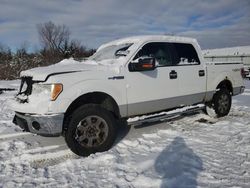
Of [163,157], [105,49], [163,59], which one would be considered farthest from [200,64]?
[163,157]

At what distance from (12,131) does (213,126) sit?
14.3 feet

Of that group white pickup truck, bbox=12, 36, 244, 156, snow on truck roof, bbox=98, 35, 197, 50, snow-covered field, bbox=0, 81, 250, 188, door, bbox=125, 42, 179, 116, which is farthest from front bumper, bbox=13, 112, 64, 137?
snow on truck roof, bbox=98, 35, 197, 50

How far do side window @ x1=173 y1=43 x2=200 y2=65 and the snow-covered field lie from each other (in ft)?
4.67

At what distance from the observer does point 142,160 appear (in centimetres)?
455

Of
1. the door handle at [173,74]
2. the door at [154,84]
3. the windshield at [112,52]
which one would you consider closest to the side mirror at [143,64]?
the door at [154,84]

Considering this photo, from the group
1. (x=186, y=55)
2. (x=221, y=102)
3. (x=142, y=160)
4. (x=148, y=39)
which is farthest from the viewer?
(x=221, y=102)

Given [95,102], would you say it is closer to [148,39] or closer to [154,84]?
[154,84]

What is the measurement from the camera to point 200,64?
6660 mm

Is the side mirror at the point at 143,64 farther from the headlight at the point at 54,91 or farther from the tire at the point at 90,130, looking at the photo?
the headlight at the point at 54,91

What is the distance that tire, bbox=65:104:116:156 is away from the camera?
15.2 feet

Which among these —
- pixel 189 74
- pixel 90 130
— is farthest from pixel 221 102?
pixel 90 130

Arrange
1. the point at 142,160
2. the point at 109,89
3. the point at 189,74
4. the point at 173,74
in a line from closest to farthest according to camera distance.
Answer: the point at 142,160 < the point at 109,89 < the point at 173,74 < the point at 189,74

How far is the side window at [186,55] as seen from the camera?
6273 mm

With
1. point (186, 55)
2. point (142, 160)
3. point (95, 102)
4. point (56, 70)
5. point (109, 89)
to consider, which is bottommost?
point (142, 160)
